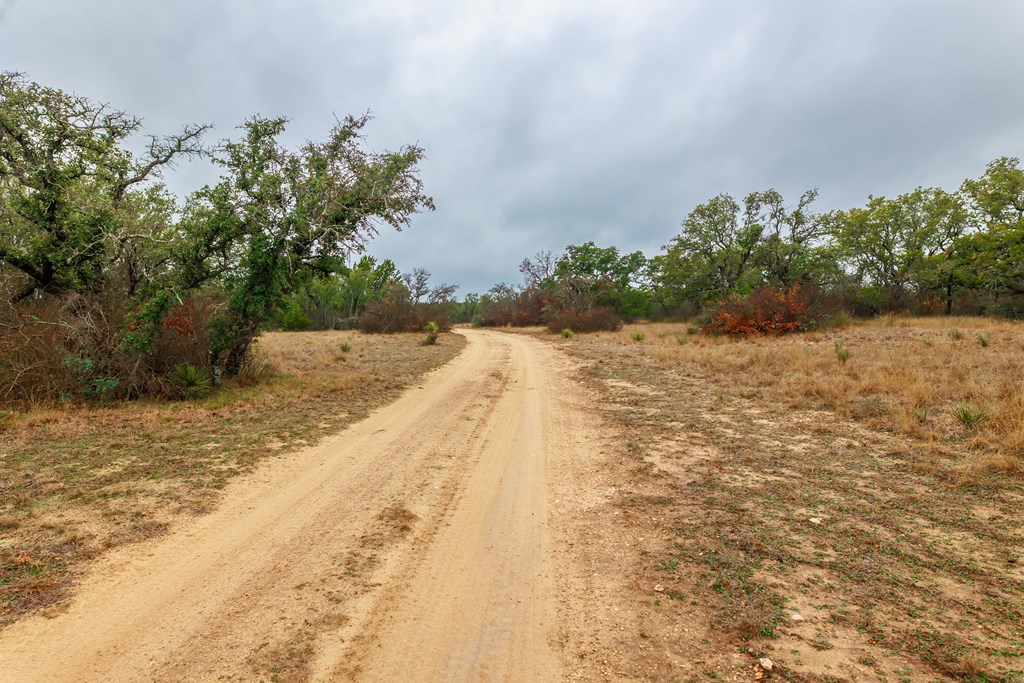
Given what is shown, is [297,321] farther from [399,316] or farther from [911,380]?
[911,380]

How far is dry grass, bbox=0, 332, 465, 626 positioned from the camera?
3.77 m

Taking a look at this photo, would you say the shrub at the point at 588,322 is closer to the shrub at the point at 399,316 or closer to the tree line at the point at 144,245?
the shrub at the point at 399,316

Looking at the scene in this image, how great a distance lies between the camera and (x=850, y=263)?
117 ft

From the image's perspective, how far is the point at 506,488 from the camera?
5527 millimetres

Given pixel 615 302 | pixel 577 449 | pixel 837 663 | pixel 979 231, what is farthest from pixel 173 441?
pixel 615 302

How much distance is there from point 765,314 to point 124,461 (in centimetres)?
2528

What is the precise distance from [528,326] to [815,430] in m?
43.0

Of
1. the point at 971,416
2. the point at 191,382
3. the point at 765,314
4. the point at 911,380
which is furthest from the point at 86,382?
the point at 765,314

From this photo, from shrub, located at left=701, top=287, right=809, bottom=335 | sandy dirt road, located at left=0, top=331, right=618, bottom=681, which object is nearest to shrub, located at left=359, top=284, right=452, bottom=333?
shrub, located at left=701, top=287, right=809, bottom=335

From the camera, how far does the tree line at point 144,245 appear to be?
9414mm

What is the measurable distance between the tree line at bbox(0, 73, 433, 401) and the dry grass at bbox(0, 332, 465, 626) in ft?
3.66

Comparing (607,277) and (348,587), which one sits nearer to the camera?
(348,587)

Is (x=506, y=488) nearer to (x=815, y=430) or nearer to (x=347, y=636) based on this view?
(x=347, y=636)

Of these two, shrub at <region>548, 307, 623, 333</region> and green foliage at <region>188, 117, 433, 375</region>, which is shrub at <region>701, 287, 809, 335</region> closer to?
shrub at <region>548, 307, 623, 333</region>
